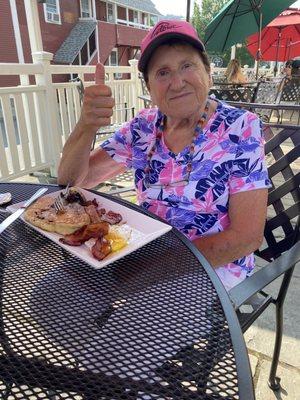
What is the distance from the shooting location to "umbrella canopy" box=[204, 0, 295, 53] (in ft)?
16.3

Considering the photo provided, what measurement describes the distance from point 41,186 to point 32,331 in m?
0.92

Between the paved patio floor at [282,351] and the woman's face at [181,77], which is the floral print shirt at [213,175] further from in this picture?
the paved patio floor at [282,351]

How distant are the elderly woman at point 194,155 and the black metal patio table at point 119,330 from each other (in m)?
0.35

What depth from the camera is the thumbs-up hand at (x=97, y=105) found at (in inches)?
47.8

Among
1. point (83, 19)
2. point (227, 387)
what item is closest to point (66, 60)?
point (83, 19)

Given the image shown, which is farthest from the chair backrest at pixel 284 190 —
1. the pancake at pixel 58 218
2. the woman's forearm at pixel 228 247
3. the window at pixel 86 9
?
the window at pixel 86 9

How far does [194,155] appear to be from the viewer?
1.33m

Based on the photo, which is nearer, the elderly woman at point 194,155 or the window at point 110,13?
the elderly woman at point 194,155

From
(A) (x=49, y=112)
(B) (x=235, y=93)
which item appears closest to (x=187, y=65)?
(B) (x=235, y=93)

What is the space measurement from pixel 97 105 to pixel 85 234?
1.62ft

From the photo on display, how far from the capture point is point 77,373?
2.00ft

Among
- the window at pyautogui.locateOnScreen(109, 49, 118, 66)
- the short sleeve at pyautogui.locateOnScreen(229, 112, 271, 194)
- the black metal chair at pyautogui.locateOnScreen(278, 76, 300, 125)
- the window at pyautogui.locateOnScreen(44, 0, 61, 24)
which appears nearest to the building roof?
the window at pyautogui.locateOnScreen(44, 0, 61, 24)

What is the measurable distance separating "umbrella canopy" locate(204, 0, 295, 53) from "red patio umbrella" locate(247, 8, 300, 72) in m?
1.83

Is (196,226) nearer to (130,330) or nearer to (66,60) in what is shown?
(130,330)
